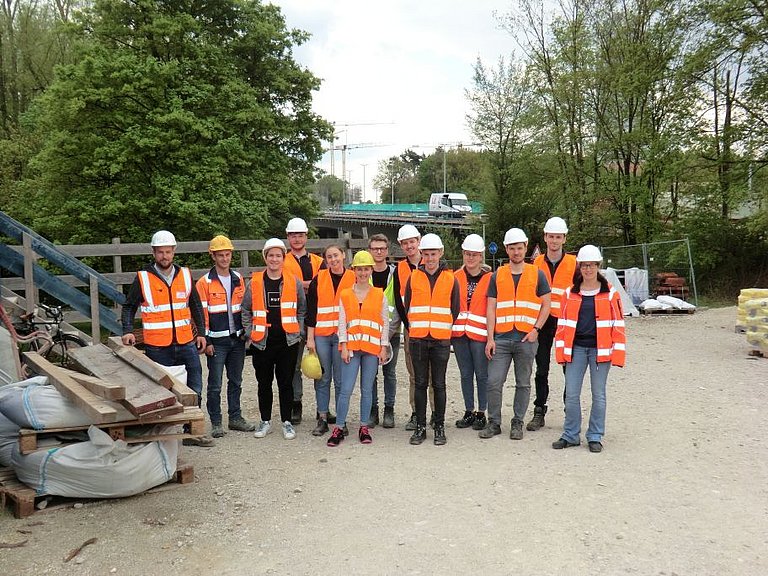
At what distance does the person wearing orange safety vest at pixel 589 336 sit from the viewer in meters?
5.59

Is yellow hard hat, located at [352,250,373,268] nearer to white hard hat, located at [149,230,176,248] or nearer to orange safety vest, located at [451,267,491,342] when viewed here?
orange safety vest, located at [451,267,491,342]

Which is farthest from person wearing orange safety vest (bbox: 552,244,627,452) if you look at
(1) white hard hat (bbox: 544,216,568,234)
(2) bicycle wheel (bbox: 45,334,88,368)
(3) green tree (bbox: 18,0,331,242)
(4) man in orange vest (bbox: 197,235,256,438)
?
(3) green tree (bbox: 18,0,331,242)

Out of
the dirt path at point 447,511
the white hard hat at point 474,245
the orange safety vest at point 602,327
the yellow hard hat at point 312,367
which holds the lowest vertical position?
the dirt path at point 447,511

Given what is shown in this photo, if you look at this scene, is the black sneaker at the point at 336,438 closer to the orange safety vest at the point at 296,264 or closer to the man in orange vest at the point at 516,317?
the man in orange vest at the point at 516,317

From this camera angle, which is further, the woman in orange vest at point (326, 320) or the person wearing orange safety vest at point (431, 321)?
the woman in orange vest at point (326, 320)

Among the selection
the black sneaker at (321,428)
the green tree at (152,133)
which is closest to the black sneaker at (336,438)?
the black sneaker at (321,428)

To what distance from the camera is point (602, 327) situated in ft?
18.3

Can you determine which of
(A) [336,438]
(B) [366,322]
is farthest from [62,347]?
(B) [366,322]

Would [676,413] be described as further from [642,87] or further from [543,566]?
[642,87]

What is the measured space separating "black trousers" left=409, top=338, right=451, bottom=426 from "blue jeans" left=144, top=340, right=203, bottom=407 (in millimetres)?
2085

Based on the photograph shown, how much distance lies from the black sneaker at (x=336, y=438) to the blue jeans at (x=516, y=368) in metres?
1.53

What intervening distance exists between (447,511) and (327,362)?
2.25m

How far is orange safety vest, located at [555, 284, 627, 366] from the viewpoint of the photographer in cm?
555

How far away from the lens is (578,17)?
24297mm
